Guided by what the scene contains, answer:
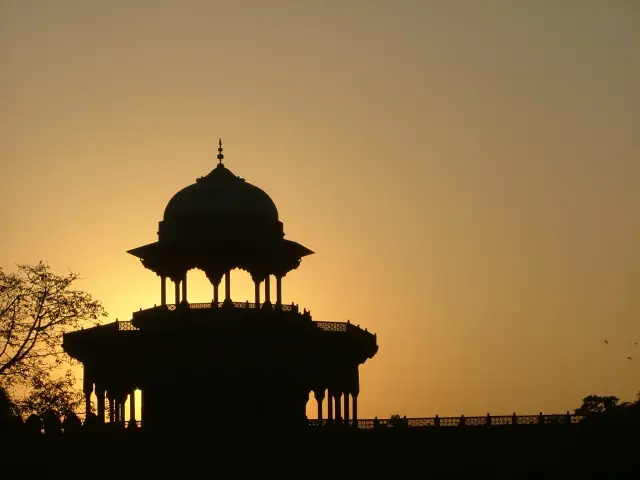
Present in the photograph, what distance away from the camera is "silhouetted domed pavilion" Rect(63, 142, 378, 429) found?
287 ft

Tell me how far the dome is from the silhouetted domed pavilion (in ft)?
0.14

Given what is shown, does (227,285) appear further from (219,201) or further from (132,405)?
(132,405)

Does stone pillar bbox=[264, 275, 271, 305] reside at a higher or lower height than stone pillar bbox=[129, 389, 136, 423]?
higher

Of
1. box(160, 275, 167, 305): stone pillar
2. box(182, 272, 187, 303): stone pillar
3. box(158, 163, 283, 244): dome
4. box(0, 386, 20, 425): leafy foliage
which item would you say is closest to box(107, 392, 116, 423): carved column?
box(160, 275, 167, 305): stone pillar

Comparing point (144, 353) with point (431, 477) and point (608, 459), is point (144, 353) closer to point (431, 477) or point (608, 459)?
point (431, 477)

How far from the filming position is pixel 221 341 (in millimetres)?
87562

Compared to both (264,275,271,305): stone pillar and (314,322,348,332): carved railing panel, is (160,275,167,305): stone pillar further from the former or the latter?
(314,322,348,332): carved railing panel

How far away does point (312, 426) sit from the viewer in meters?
83.6

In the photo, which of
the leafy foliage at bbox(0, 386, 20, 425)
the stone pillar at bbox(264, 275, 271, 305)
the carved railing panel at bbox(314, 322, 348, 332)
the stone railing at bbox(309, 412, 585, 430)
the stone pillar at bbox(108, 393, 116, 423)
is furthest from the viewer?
the carved railing panel at bbox(314, 322, 348, 332)

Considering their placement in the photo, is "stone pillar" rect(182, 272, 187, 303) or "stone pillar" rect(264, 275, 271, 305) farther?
"stone pillar" rect(264, 275, 271, 305)

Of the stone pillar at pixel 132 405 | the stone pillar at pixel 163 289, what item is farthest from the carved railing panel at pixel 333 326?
the stone pillar at pixel 132 405

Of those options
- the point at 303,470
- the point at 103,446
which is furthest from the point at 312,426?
the point at 103,446

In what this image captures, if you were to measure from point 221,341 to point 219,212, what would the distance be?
586 cm

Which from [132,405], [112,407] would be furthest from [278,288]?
[112,407]
